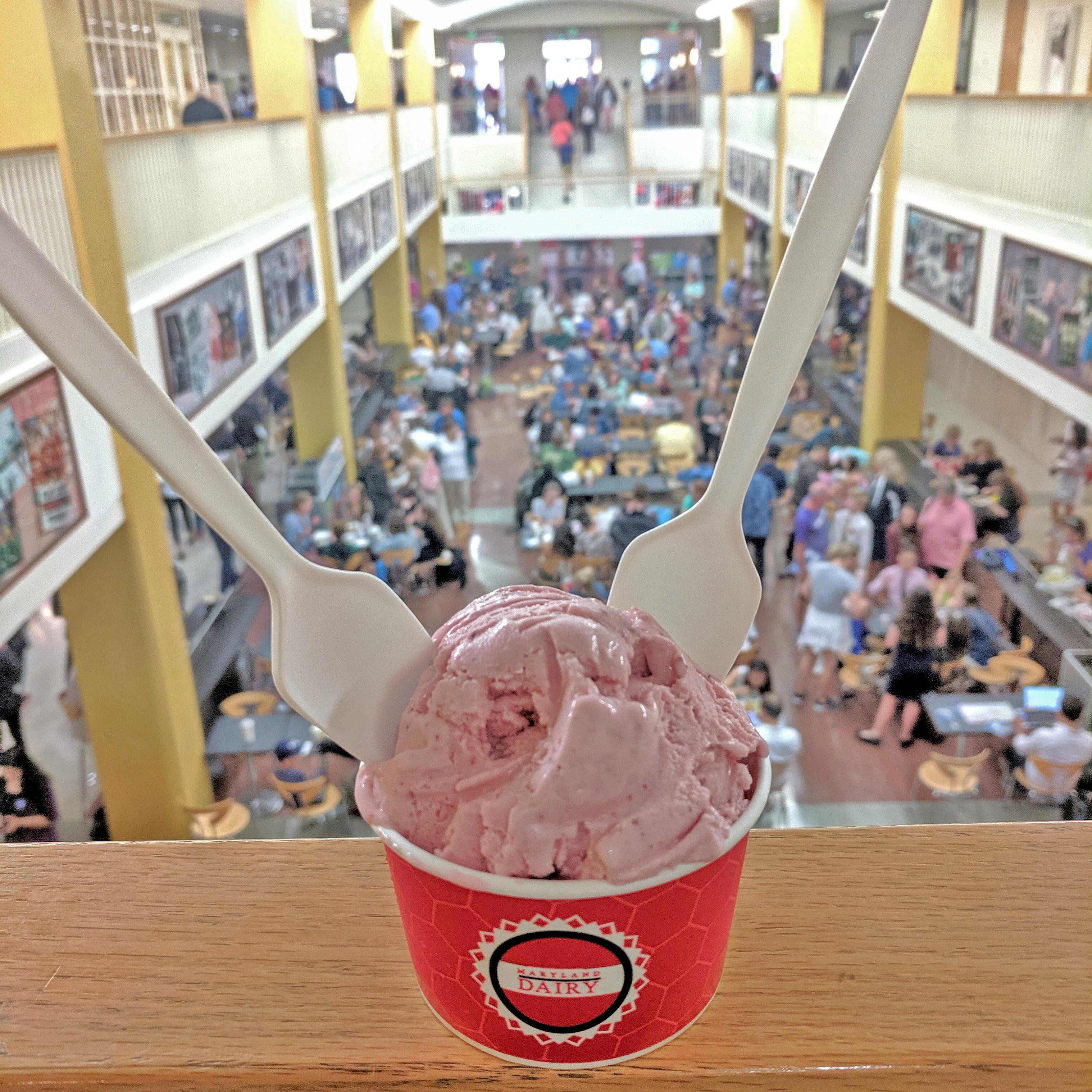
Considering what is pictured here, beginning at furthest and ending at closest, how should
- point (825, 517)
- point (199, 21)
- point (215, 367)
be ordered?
1. point (199, 21)
2. point (825, 517)
3. point (215, 367)

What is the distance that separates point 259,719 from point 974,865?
21.1 ft

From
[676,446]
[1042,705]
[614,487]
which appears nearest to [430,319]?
[676,446]

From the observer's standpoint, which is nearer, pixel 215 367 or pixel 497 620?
pixel 497 620

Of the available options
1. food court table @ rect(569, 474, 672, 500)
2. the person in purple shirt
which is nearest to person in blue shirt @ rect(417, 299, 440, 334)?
food court table @ rect(569, 474, 672, 500)

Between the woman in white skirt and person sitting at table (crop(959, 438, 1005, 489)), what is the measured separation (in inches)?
95.5

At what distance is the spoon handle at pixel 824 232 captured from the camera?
0.97 metres

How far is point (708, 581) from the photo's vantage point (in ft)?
3.70

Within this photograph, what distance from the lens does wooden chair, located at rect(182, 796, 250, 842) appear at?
6578 millimetres

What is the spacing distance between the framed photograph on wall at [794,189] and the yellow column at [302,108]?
692 centimetres

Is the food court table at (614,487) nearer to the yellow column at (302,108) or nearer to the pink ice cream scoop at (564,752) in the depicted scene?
the yellow column at (302,108)

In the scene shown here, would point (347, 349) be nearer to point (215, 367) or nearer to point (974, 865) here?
point (215, 367)

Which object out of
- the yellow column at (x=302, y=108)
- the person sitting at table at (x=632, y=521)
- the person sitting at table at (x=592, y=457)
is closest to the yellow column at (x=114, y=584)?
the person sitting at table at (x=632, y=521)

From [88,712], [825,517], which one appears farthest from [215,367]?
[825,517]

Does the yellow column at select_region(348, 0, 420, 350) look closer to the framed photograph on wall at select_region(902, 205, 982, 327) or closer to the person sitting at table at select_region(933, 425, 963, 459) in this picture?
the framed photograph on wall at select_region(902, 205, 982, 327)
